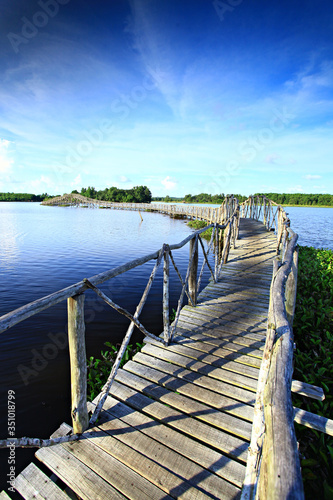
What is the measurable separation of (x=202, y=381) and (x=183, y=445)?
93cm

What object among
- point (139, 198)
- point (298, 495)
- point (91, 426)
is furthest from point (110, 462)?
point (139, 198)

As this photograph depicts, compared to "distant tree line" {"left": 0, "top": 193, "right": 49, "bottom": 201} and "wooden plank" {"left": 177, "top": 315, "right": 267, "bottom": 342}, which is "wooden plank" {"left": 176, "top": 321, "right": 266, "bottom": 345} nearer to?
"wooden plank" {"left": 177, "top": 315, "right": 267, "bottom": 342}


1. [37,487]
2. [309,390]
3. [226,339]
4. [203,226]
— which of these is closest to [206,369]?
[226,339]

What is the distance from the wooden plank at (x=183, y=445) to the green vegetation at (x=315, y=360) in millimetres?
1222

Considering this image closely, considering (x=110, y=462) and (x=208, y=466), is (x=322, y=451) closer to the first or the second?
(x=208, y=466)

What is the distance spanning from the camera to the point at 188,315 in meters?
5.29

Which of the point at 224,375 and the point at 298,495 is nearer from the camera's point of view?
the point at 298,495

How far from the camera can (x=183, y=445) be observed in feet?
8.34

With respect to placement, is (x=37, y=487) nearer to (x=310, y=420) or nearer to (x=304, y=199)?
(x=310, y=420)

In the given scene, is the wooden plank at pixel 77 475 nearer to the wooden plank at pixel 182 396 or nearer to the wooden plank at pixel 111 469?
the wooden plank at pixel 111 469

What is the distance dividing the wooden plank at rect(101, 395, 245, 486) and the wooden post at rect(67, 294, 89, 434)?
358mm

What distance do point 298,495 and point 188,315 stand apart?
15.0ft

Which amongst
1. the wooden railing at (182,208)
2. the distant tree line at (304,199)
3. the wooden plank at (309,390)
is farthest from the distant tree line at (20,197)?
the wooden plank at (309,390)
